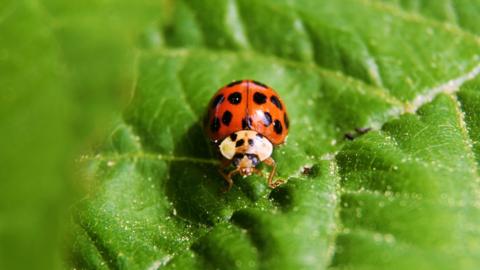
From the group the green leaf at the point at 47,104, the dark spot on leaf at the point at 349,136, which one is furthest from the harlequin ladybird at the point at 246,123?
the green leaf at the point at 47,104

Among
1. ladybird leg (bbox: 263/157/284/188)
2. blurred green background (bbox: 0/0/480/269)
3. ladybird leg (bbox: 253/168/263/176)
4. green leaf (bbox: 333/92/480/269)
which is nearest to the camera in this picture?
green leaf (bbox: 333/92/480/269)

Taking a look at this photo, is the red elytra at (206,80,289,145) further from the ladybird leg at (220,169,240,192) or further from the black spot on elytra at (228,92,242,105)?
the ladybird leg at (220,169,240,192)

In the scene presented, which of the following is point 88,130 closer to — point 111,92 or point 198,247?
point 111,92

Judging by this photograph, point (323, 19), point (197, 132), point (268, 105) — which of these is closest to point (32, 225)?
point (197, 132)

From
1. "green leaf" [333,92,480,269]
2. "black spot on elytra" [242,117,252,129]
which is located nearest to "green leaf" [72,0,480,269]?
"green leaf" [333,92,480,269]

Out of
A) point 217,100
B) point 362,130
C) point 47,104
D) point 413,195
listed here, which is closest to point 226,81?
point 217,100

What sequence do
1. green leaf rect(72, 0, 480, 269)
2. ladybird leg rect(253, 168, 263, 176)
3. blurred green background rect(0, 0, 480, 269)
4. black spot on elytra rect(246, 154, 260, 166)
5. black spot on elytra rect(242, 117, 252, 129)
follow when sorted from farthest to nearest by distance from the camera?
black spot on elytra rect(242, 117, 252, 129) < black spot on elytra rect(246, 154, 260, 166) < ladybird leg rect(253, 168, 263, 176) < blurred green background rect(0, 0, 480, 269) < green leaf rect(72, 0, 480, 269)

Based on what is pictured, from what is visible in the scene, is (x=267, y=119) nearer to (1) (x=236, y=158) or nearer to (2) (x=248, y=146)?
(2) (x=248, y=146)
